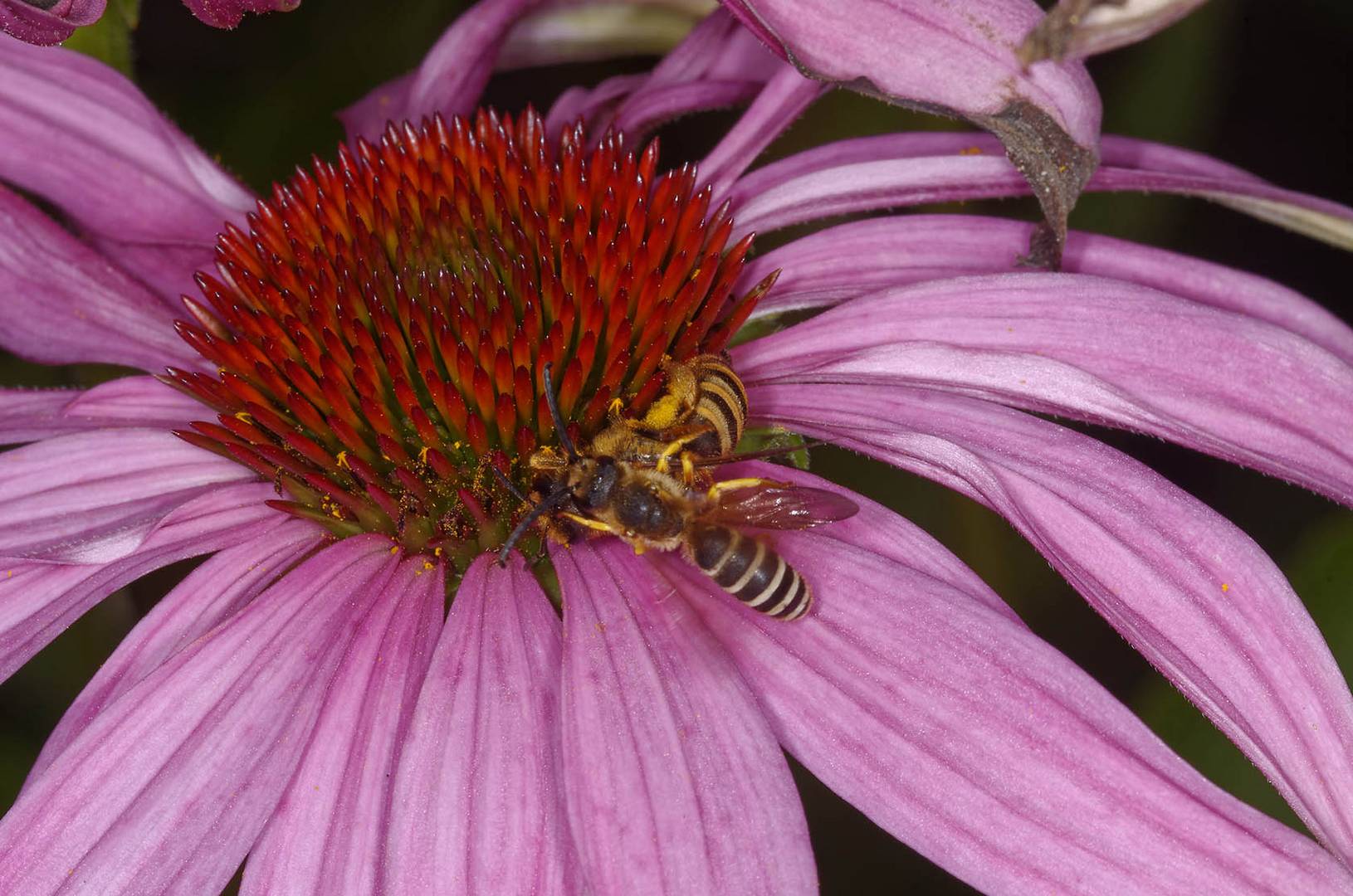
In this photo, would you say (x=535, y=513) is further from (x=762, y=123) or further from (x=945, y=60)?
(x=762, y=123)

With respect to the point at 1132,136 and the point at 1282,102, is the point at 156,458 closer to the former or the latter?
the point at 1132,136

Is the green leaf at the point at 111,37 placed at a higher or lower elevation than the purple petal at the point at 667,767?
higher

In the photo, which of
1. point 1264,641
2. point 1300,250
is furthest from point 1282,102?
point 1264,641

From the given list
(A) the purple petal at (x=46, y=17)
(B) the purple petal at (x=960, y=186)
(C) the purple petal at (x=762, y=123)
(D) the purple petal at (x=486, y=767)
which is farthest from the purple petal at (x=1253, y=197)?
(A) the purple petal at (x=46, y=17)

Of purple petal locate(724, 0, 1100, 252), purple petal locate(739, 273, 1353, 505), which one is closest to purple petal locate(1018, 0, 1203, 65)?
purple petal locate(724, 0, 1100, 252)

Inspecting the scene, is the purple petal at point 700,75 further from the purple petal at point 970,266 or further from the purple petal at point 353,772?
the purple petal at point 353,772
